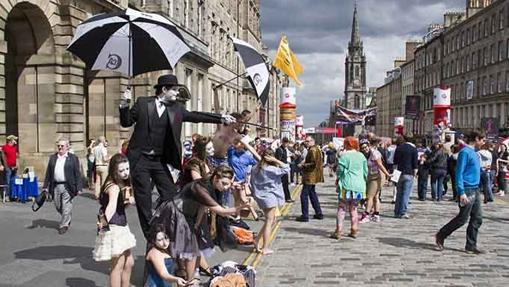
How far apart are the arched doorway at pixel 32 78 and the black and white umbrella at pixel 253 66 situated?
10223 mm

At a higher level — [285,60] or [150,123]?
[285,60]

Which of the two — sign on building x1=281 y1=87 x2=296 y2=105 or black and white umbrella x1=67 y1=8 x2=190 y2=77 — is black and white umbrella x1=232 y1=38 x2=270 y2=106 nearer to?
black and white umbrella x1=67 y1=8 x2=190 y2=77

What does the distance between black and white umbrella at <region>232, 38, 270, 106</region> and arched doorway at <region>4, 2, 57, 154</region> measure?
10.2m

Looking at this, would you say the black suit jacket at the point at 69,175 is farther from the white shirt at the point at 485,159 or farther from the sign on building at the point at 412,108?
the sign on building at the point at 412,108

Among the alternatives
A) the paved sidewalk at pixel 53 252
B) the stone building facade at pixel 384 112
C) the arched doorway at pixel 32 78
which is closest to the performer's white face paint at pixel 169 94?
the paved sidewalk at pixel 53 252

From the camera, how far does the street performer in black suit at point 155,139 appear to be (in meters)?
5.91

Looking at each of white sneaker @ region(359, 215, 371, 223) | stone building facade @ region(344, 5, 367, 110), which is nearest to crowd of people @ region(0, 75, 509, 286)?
white sneaker @ region(359, 215, 371, 223)

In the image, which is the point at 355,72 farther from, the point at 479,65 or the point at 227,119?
the point at 227,119

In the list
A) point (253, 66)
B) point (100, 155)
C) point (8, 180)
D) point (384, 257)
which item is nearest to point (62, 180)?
point (253, 66)

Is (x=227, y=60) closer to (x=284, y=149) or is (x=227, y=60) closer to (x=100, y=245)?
(x=284, y=149)

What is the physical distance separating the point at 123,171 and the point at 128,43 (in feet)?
6.18

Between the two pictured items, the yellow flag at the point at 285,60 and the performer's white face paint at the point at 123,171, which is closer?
the performer's white face paint at the point at 123,171

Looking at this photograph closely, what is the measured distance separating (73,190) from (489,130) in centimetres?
3306

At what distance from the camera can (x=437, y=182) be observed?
1677 cm
